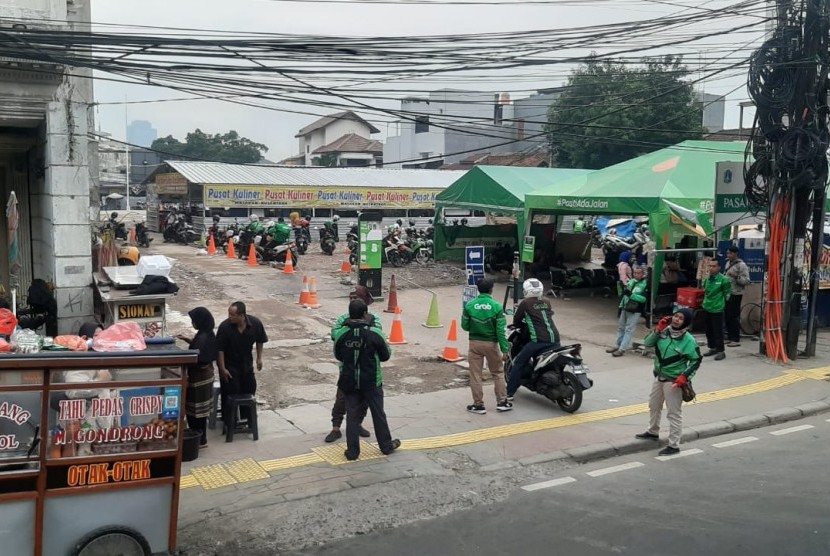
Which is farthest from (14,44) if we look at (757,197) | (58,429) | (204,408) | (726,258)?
(726,258)

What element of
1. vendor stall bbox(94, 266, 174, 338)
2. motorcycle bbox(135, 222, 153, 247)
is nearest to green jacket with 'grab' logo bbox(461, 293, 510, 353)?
vendor stall bbox(94, 266, 174, 338)

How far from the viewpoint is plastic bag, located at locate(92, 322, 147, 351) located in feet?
17.2

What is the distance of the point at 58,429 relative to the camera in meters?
4.84

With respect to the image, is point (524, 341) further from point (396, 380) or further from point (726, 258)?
point (726, 258)

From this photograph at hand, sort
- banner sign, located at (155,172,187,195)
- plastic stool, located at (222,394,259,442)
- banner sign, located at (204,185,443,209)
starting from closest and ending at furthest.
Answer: plastic stool, located at (222,394,259,442) → banner sign, located at (204,185,443,209) → banner sign, located at (155,172,187,195)

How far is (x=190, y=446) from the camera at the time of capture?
739 cm

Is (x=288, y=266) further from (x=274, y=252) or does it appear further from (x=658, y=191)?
(x=658, y=191)

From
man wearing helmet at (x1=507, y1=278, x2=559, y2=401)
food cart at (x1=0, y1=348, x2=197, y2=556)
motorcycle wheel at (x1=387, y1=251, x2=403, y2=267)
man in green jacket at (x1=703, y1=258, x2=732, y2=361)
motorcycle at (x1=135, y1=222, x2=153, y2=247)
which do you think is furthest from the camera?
motorcycle at (x1=135, y1=222, x2=153, y2=247)

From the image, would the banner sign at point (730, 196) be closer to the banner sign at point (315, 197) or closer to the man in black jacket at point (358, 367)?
the man in black jacket at point (358, 367)

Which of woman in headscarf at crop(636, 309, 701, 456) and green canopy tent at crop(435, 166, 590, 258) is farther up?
green canopy tent at crop(435, 166, 590, 258)

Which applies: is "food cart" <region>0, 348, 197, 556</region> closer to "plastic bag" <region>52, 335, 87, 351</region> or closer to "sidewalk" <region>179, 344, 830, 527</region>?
"plastic bag" <region>52, 335, 87, 351</region>

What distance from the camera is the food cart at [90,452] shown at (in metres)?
4.70

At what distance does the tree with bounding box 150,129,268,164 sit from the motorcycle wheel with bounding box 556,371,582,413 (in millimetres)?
68771

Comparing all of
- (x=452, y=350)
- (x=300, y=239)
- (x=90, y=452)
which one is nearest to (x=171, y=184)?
(x=300, y=239)
